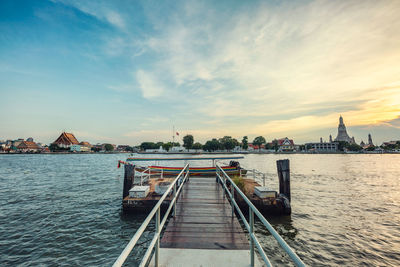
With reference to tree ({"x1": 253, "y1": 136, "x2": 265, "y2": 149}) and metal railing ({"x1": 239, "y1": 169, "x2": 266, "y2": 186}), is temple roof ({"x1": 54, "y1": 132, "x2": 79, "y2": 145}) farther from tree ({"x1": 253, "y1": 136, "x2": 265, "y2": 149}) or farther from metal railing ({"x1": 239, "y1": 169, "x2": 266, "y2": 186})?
metal railing ({"x1": 239, "y1": 169, "x2": 266, "y2": 186})

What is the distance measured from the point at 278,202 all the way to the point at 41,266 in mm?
10765

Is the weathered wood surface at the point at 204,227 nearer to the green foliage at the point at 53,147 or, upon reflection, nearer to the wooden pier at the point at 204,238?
the wooden pier at the point at 204,238

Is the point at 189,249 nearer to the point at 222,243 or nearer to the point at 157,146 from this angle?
the point at 222,243

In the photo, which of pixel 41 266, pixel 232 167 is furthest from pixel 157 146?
pixel 41 266

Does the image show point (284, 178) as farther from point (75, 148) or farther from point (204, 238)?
point (75, 148)

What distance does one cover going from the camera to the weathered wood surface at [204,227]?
161 inches

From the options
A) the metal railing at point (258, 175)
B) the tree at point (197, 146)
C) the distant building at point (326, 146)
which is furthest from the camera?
the tree at point (197, 146)

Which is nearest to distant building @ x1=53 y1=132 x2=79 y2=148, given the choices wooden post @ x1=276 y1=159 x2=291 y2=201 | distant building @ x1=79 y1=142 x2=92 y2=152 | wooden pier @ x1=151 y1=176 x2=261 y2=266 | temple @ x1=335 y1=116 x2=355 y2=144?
distant building @ x1=79 y1=142 x2=92 y2=152

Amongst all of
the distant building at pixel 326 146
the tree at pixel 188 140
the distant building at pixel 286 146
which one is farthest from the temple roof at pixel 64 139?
the distant building at pixel 326 146

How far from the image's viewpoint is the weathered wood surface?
4.09m

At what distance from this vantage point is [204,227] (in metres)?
5.00

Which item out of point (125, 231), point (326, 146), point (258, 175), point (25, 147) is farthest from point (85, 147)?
point (326, 146)

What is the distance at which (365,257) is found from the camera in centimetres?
717

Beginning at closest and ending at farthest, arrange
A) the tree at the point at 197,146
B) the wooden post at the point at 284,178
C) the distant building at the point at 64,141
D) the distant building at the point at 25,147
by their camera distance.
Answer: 1. the wooden post at the point at 284,178
2. the distant building at the point at 64,141
3. the distant building at the point at 25,147
4. the tree at the point at 197,146
